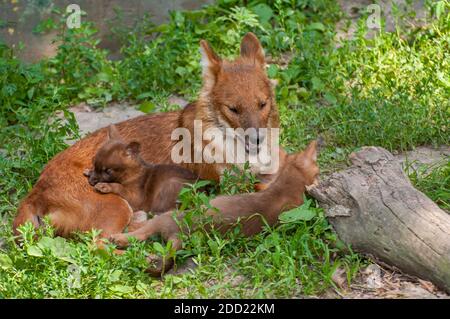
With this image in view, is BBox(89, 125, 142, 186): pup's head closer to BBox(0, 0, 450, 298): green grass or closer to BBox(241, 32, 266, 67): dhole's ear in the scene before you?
BBox(0, 0, 450, 298): green grass

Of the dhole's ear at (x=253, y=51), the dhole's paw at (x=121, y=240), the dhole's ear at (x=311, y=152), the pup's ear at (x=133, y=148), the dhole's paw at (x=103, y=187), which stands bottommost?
the dhole's paw at (x=121, y=240)

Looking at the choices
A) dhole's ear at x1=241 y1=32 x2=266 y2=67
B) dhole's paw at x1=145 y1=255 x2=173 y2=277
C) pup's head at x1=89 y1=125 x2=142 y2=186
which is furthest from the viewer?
dhole's ear at x1=241 y1=32 x2=266 y2=67

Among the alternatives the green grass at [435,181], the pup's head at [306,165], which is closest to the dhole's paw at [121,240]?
the pup's head at [306,165]

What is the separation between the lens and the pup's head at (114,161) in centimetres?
722

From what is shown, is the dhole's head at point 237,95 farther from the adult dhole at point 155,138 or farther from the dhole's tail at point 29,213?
the dhole's tail at point 29,213

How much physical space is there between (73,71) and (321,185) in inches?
170

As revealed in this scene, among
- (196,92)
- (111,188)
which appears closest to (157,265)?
(111,188)

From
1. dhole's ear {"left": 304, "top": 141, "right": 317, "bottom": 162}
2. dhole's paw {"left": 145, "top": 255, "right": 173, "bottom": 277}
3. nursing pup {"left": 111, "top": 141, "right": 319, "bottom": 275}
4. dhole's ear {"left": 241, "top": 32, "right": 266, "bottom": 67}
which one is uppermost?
dhole's ear {"left": 241, "top": 32, "right": 266, "bottom": 67}

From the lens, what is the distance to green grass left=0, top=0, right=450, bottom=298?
238 inches

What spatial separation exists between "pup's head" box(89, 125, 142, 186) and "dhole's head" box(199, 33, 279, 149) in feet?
2.33

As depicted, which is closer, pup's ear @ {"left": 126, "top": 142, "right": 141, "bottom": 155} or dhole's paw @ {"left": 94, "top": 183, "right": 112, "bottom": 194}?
dhole's paw @ {"left": 94, "top": 183, "right": 112, "bottom": 194}

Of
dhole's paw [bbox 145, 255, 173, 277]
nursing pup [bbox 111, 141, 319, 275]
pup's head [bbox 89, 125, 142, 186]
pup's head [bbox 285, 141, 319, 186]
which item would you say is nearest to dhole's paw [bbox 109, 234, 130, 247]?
nursing pup [bbox 111, 141, 319, 275]

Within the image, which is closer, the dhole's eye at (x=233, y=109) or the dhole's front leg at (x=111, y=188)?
the dhole's front leg at (x=111, y=188)

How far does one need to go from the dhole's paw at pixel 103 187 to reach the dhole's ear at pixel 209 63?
1277 mm
